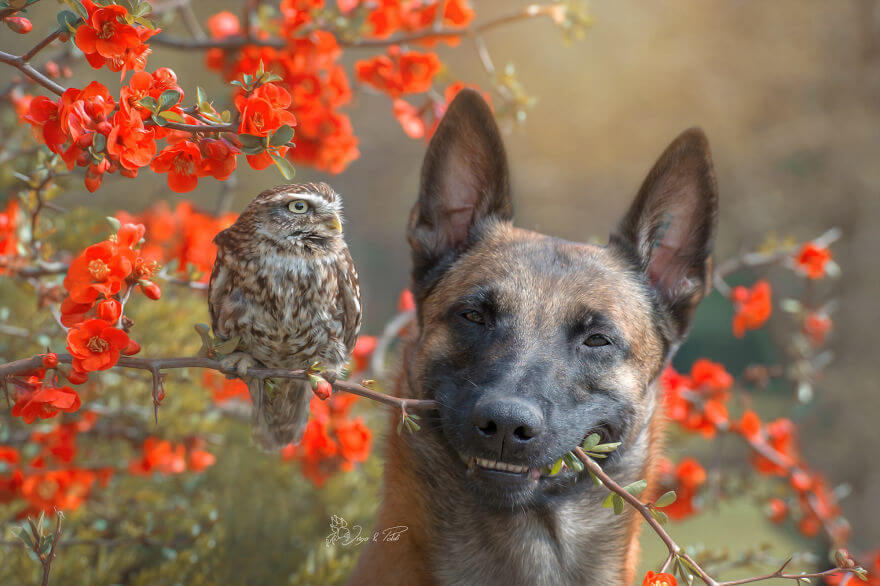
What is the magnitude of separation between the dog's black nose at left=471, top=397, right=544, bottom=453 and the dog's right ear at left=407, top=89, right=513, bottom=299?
75 cm

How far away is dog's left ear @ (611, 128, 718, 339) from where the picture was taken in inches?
99.1

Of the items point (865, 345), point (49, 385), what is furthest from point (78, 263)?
point (865, 345)

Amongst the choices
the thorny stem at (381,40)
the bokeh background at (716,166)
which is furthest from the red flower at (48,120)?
the bokeh background at (716,166)

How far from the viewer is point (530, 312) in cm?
241

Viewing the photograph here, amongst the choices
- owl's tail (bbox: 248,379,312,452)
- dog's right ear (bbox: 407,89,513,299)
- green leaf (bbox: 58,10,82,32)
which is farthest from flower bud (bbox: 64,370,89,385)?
dog's right ear (bbox: 407,89,513,299)

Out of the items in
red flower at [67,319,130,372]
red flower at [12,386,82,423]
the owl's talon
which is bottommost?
the owl's talon

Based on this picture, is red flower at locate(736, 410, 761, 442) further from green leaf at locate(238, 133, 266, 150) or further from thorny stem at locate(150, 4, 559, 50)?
green leaf at locate(238, 133, 266, 150)

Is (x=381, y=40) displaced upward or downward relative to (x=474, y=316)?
upward

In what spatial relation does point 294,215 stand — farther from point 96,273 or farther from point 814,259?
point 814,259

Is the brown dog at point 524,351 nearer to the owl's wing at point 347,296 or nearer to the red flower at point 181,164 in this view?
the owl's wing at point 347,296

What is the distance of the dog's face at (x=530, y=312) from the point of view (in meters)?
2.17

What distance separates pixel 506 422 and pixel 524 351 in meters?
0.33

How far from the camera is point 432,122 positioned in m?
3.32

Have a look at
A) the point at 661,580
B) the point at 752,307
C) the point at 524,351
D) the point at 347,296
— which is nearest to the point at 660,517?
the point at 661,580
